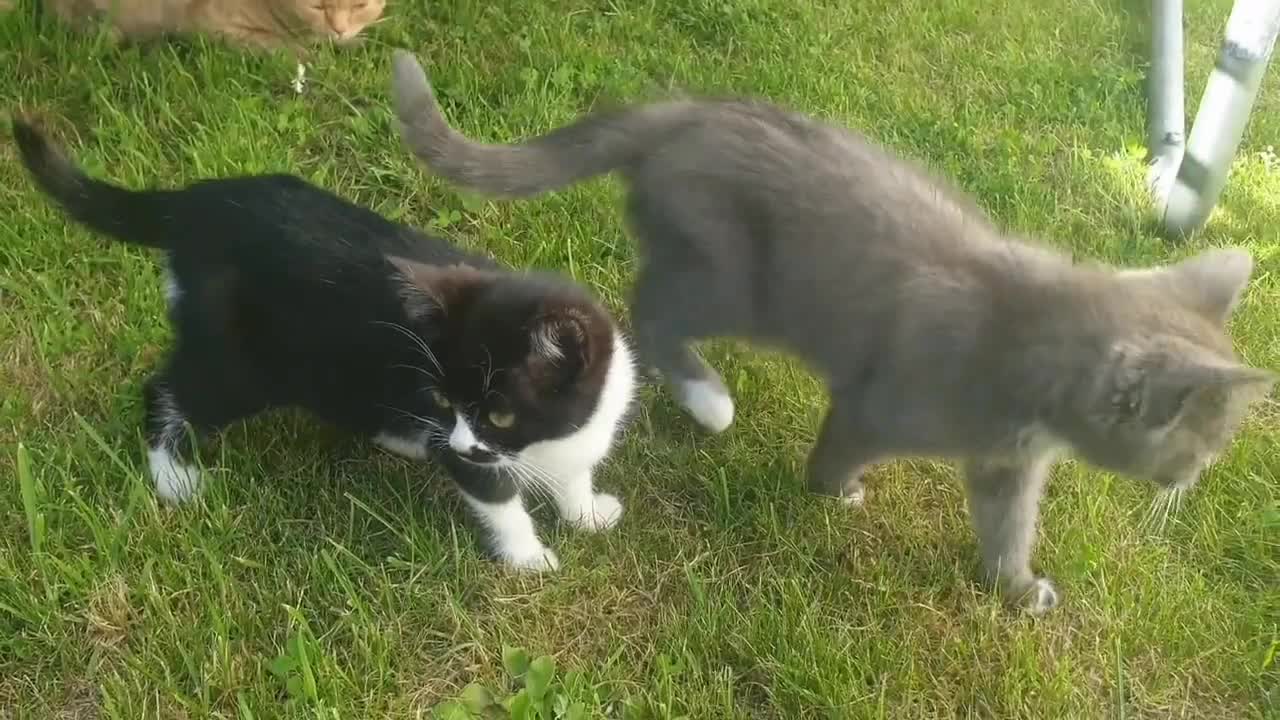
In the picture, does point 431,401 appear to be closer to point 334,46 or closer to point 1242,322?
point 334,46

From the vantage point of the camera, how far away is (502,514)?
75.2 inches

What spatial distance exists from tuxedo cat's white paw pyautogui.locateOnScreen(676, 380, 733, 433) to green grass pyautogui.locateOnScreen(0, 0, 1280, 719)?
0.05 m

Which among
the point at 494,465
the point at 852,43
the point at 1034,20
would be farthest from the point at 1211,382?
the point at 1034,20

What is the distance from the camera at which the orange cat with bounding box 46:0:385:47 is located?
2.91 metres

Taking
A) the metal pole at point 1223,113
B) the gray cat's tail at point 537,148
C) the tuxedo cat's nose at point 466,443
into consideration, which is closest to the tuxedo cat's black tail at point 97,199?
the gray cat's tail at point 537,148

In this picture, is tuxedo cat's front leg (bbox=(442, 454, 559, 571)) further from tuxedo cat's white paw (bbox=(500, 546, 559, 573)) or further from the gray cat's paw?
the gray cat's paw

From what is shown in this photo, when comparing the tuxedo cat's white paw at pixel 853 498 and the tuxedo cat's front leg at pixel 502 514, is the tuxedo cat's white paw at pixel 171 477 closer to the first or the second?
the tuxedo cat's front leg at pixel 502 514

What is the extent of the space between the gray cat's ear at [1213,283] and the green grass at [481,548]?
1.95ft

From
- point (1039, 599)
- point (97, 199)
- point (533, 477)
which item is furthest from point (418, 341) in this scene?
point (1039, 599)

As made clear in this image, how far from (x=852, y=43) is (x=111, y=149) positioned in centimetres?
228

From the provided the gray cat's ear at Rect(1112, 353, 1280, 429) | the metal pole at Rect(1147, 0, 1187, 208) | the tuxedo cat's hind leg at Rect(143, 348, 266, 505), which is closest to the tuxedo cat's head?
the tuxedo cat's hind leg at Rect(143, 348, 266, 505)

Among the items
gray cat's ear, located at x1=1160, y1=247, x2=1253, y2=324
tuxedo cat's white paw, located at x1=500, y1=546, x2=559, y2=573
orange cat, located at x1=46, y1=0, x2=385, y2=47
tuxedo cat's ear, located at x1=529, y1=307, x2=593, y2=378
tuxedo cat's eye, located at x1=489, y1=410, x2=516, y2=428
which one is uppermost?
gray cat's ear, located at x1=1160, y1=247, x2=1253, y2=324

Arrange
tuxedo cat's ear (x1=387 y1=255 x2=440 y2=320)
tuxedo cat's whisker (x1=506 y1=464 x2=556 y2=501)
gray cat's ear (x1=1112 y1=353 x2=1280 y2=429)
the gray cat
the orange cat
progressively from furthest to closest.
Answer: the orange cat < tuxedo cat's whisker (x1=506 y1=464 x2=556 y2=501) < tuxedo cat's ear (x1=387 y1=255 x2=440 y2=320) < the gray cat < gray cat's ear (x1=1112 y1=353 x2=1280 y2=429)

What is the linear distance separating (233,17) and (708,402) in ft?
6.28
